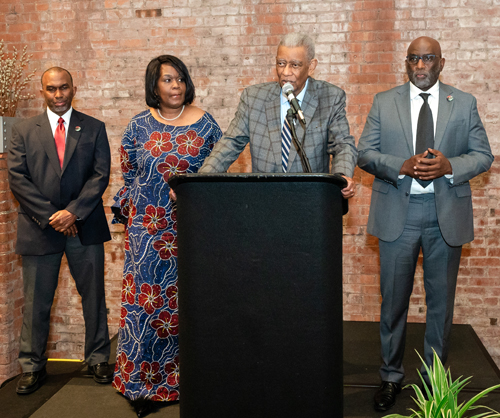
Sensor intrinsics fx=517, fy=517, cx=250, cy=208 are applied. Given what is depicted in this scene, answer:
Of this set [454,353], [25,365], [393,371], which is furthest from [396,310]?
[25,365]

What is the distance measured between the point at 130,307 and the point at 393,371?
141 centimetres

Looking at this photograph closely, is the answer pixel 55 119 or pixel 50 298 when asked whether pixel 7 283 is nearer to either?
pixel 50 298

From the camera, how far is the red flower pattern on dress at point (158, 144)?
2662 mm

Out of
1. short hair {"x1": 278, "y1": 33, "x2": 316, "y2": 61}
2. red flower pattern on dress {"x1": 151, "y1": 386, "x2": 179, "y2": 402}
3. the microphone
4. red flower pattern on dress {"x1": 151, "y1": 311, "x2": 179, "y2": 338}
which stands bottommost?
red flower pattern on dress {"x1": 151, "y1": 386, "x2": 179, "y2": 402}

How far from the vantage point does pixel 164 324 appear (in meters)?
2.71

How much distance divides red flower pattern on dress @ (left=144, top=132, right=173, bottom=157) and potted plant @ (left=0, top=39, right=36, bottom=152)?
158 cm

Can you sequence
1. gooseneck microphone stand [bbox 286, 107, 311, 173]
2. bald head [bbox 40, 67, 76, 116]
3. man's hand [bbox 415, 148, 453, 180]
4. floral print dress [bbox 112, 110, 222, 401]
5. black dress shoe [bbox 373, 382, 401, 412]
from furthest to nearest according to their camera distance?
bald head [bbox 40, 67, 76, 116]
floral print dress [bbox 112, 110, 222, 401]
black dress shoe [bbox 373, 382, 401, 412]
man's hand [bbox 415, 148, 453, 180]
gooseneck microphone stand [bbox 286, 107, 311, 173]

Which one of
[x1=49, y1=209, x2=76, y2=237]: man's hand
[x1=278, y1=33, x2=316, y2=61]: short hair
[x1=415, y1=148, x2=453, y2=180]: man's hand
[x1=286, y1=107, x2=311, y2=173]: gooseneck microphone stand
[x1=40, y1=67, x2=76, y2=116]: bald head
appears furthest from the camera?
[x1=40, y1=67, x2=76, y2=116]: bald head

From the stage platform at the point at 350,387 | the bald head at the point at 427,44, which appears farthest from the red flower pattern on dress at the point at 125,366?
the bald head at the point at 427,44

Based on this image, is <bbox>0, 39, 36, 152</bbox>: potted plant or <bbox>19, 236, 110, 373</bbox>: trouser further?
<bbox>0, 39, 36, 152</bbox>: potted plant

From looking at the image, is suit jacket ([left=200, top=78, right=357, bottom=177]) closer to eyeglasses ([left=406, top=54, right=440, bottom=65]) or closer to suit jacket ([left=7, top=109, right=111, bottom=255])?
eyeglasses ([left=406, top=54, right=440, bottom=65])

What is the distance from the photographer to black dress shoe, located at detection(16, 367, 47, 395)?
307cm

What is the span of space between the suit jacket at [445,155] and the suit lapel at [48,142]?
1.81 meters

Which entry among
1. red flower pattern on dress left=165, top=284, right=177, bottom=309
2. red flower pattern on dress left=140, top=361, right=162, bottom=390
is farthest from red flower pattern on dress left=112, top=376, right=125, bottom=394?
red flower pattern on dress left=165, top=284, right=177, bottom=309
